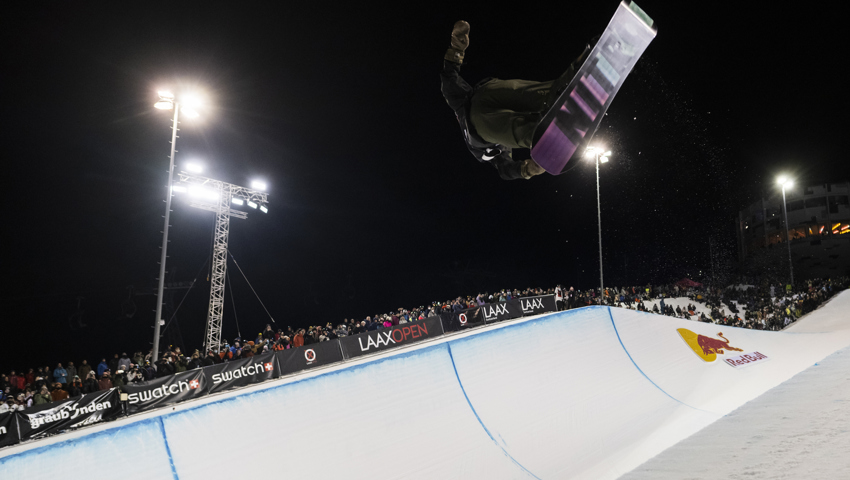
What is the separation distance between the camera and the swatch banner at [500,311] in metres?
16.5

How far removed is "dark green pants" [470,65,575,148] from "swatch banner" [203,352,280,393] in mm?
10191

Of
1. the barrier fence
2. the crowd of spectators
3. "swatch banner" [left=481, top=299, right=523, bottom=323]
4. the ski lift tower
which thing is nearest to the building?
the crowd of spectators

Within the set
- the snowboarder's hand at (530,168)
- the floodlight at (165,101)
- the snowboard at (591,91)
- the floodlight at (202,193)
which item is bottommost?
the snowboarder's hand at (530,168)

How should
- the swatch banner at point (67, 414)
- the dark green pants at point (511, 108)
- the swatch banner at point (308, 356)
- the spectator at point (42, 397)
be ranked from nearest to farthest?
the dark green pants at point (511, 108) < the swatch banner at point (67, 414) < the spectator at point (42, 397) < the swatch banner at point (308, 356)

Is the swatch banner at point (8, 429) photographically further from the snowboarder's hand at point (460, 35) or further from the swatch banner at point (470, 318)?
the swatch banner at point (470, 318)

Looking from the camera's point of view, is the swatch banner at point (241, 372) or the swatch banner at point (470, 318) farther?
the swatch banner at point (470, 318)

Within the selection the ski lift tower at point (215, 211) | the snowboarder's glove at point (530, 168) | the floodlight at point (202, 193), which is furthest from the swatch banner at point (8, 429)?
the floodlight at point (202, 193)

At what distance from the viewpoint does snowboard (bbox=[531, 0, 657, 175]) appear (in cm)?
239

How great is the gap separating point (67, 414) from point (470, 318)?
11.4m

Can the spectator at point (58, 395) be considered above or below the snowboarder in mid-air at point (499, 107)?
below

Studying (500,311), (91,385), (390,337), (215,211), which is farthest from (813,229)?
(91,385)

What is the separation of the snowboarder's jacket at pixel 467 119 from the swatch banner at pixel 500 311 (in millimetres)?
13581

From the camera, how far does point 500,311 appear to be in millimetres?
16797

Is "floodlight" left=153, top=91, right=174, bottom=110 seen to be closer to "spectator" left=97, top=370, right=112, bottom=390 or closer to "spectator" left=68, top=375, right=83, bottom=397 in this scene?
"spectator" left=97, top=370, right=112, bottom=390
